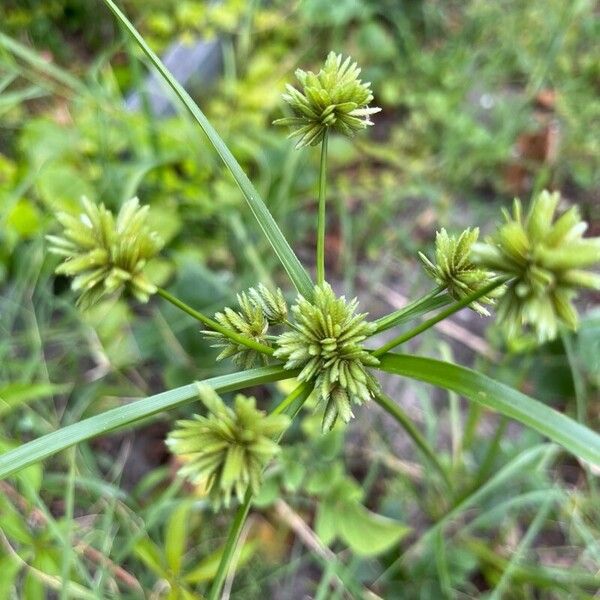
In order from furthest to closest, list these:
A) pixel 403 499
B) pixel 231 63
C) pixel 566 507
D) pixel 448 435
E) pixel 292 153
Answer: pixel 231 63 → pixel 292 153 → pixel 448 435 → pixel 403 499 → pixel 566 507

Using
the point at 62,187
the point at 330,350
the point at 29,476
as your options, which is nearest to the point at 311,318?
the point at 330,350

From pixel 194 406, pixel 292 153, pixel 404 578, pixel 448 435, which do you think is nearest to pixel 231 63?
pixel 292 153

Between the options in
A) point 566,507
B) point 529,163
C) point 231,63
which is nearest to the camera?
point 566,507

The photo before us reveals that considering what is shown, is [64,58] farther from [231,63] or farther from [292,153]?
[292,153]

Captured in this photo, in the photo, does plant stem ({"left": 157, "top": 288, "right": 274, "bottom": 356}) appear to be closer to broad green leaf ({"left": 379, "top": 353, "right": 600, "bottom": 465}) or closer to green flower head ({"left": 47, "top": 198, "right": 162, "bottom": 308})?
green flower head ({"left": 47, "top": 198, "right": 162, "bottom": 308})

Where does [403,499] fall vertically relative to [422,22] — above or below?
below

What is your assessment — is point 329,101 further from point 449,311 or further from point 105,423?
point 105,423

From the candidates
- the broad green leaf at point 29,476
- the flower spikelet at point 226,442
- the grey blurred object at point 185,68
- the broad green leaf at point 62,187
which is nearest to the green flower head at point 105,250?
the flower spikelet at point 226,442
